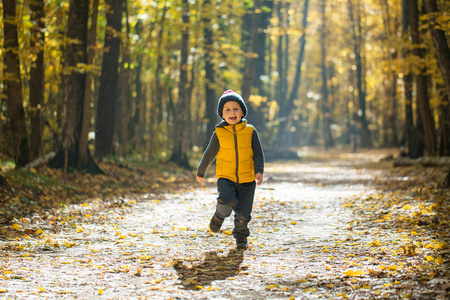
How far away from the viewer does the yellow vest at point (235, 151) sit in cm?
664

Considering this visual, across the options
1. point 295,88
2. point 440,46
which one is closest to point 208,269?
point 440,46

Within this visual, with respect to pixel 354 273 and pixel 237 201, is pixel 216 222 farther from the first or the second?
pixel 354 273

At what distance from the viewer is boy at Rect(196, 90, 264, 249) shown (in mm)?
6598

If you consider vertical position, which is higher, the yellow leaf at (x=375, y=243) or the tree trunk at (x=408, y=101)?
the tree trunk at (x=408, y=101)

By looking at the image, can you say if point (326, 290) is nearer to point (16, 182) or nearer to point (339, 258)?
point (339, 258)

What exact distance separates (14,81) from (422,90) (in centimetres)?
1225

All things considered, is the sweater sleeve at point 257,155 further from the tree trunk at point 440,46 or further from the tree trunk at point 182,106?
the tree trunk at point 182,106

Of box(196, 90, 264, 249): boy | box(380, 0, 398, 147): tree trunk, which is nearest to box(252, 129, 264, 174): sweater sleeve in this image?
box(196, 90, 264, 249): boy

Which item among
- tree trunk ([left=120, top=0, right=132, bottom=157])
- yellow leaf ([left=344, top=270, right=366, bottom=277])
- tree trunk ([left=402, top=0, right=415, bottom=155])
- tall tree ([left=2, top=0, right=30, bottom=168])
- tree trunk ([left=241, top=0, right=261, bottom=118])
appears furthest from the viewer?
tree trunk ([left=241, top=0, right=261, bottom=118])

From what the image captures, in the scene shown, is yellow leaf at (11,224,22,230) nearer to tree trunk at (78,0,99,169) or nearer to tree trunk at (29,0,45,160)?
tree trunk at (29,0,45,160)

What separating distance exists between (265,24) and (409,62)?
1298cm

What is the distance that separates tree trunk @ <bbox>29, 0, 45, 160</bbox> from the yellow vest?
23.5 feet

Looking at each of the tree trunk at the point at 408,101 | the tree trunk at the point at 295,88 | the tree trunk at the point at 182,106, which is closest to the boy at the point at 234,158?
the tree trunk at the point at 182,106

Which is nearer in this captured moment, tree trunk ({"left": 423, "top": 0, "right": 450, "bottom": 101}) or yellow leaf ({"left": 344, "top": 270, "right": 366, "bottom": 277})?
yellow leaf ({"left": 344, "top": 270, "right": 366, "bottom": 277})
